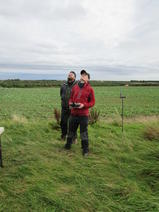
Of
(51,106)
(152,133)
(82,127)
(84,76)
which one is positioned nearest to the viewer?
(84,76)

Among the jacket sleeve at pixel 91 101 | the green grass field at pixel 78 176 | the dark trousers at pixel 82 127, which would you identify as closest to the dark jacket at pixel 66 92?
the dark trousers at pixel 82 127

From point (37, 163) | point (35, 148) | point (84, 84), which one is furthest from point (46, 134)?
point (84, 84)

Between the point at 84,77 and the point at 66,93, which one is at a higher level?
the point at 84,77

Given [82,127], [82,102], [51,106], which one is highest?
[82,102]

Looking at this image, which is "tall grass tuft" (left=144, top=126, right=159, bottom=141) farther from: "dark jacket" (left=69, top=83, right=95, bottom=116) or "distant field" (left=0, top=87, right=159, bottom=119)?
"distant field" (left=0, top=87, right=159, bottom=119)

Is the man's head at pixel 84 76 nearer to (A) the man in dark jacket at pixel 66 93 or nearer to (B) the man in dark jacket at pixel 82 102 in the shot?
(B) the man in dark jacket at pixel 82 102

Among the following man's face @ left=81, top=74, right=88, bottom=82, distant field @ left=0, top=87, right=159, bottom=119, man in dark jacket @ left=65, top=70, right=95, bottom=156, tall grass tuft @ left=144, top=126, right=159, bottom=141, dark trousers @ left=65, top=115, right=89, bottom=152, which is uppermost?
man's face @ left=81, top=74, right=88, bottom=82

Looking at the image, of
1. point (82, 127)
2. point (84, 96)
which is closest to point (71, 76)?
point (84, 96)

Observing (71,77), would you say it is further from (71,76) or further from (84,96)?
(84,96)

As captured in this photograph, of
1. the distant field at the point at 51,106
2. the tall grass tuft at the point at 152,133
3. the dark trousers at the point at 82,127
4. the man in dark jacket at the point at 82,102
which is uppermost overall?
the man in dark jacket at the point at 82,102

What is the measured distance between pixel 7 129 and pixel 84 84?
3318mm

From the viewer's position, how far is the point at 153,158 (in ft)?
11.3

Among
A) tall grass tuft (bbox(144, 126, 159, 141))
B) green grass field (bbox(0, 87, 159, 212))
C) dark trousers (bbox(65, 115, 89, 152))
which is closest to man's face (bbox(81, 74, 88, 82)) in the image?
dark trousers (bbox(65, 115, 89, 152))

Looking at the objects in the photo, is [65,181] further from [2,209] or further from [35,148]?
[35,148]
